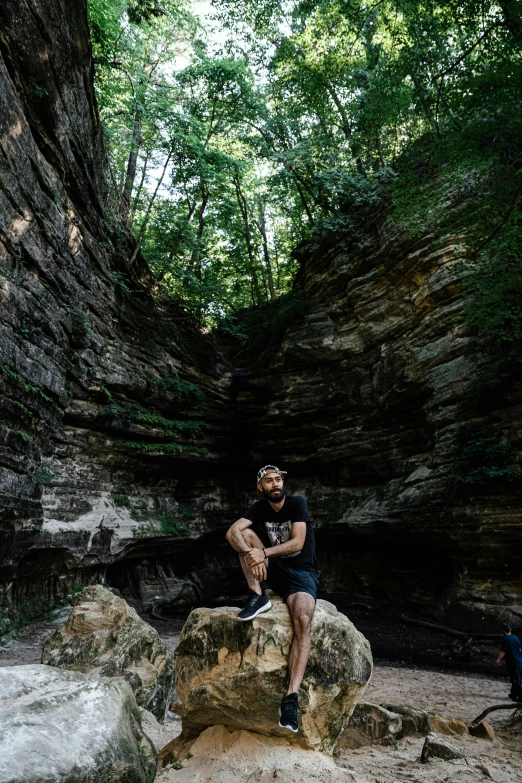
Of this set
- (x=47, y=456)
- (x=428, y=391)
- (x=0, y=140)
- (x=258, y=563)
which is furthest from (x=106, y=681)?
(x=428, y=391)

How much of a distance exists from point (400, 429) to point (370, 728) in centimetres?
1053

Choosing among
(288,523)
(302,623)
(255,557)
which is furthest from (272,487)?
(302,623)

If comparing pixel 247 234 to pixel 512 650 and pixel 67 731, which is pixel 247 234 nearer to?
pixel 512 650

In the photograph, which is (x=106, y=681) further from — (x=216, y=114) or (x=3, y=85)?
(x=216, y=114)

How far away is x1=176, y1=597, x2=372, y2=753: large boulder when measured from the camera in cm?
308

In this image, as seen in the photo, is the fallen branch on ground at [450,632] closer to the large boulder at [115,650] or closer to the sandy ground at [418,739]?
the sandy ground at [418,739]

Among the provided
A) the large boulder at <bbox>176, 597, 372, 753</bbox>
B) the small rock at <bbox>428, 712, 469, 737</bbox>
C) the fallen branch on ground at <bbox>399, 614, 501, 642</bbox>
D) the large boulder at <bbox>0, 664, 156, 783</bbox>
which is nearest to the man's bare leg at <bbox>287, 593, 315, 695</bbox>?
the large boulder at <bbox>176, 597, 372, 753</bbox>

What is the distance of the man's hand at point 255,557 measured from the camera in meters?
3.13

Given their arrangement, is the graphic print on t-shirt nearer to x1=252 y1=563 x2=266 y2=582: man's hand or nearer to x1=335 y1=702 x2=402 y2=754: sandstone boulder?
x1=252 y1=563 x2=266 y2=582: man's hand

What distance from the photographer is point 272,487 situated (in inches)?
136

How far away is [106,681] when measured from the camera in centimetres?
195

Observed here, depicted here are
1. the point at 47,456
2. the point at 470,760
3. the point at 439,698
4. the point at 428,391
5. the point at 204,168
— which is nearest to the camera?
the point at 470,760

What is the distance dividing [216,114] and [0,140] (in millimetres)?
14359

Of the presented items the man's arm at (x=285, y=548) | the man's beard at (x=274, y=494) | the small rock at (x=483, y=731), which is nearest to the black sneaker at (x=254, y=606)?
the man's arm at (x=285, y=548)
